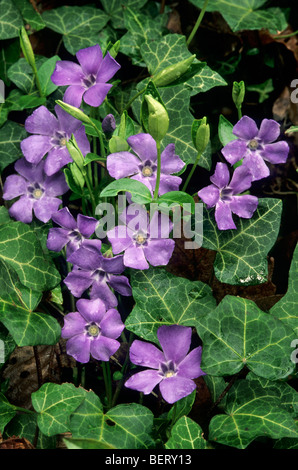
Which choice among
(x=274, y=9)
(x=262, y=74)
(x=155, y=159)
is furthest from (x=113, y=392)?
(x=274, y=9)

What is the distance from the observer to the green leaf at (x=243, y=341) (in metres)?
1.27

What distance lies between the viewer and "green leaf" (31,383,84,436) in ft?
4.23

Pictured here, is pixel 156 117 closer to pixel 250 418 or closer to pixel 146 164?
pixel 146 164

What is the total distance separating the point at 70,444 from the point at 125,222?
540 millimetres

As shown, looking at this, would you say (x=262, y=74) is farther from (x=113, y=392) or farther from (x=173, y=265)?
(x=113, y=392)

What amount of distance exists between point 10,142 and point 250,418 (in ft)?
3.49

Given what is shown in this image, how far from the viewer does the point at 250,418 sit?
4.25ft

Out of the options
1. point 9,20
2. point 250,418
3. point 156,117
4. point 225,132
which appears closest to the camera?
point 156,117

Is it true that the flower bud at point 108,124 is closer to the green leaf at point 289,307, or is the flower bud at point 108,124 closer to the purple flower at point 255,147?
the purple flower at point 255,147

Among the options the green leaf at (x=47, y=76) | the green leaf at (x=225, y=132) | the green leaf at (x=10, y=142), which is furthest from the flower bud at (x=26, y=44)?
the green leaf at (x=225, y=132)

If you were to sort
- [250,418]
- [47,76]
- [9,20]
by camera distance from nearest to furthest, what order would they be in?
[250,418] → [47,76] → [9,20]

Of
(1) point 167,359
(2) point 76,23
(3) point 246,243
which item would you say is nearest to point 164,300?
(1) point 167,359

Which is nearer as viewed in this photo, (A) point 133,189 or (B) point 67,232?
(A) point 133,189

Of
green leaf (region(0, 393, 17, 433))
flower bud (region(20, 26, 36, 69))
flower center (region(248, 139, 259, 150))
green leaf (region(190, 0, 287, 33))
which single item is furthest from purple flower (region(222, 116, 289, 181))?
green leaf (region(0, 393, 17, 433))
